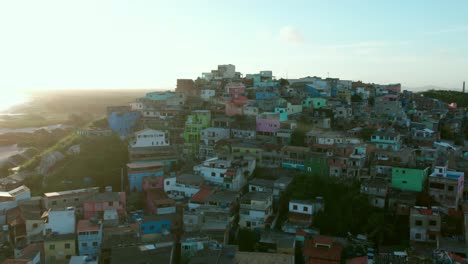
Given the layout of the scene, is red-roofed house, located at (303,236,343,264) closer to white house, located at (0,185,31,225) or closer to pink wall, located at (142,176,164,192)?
pink wall, located at (142,176,164,192)

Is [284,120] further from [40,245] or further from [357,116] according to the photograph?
[40,245]

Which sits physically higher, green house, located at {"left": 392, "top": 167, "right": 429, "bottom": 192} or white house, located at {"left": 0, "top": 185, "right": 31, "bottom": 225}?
green house, located at {"left": 392, "top": 167, "right": 429, "bottom": 192}

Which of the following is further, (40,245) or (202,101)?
(202,101)

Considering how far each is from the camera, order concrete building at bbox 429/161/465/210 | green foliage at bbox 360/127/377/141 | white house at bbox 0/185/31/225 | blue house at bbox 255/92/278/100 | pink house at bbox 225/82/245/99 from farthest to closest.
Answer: pink house at bbox 225/82/245/99, blue house at bbox 255/92/278/100, green foliage at bbox 360/127/377/141, white house at bbox 0/185/31/225, concrete building at bbox 429/161/465/210

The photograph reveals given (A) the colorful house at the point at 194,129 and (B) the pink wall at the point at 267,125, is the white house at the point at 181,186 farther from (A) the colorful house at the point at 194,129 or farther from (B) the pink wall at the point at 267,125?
(B) the pink wall at the point at 267,125

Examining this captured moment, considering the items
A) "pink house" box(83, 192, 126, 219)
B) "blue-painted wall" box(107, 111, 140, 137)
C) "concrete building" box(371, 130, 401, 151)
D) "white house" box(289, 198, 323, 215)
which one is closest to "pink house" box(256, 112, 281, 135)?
"concrete building" box(371, 130, 401, 151)

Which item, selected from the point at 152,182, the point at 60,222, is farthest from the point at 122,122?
the point at 60,222

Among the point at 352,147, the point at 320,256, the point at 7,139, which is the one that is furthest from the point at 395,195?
the point at 7,139

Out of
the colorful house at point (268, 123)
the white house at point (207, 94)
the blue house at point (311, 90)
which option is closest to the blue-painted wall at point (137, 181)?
the colorful house at point (268, 123)
